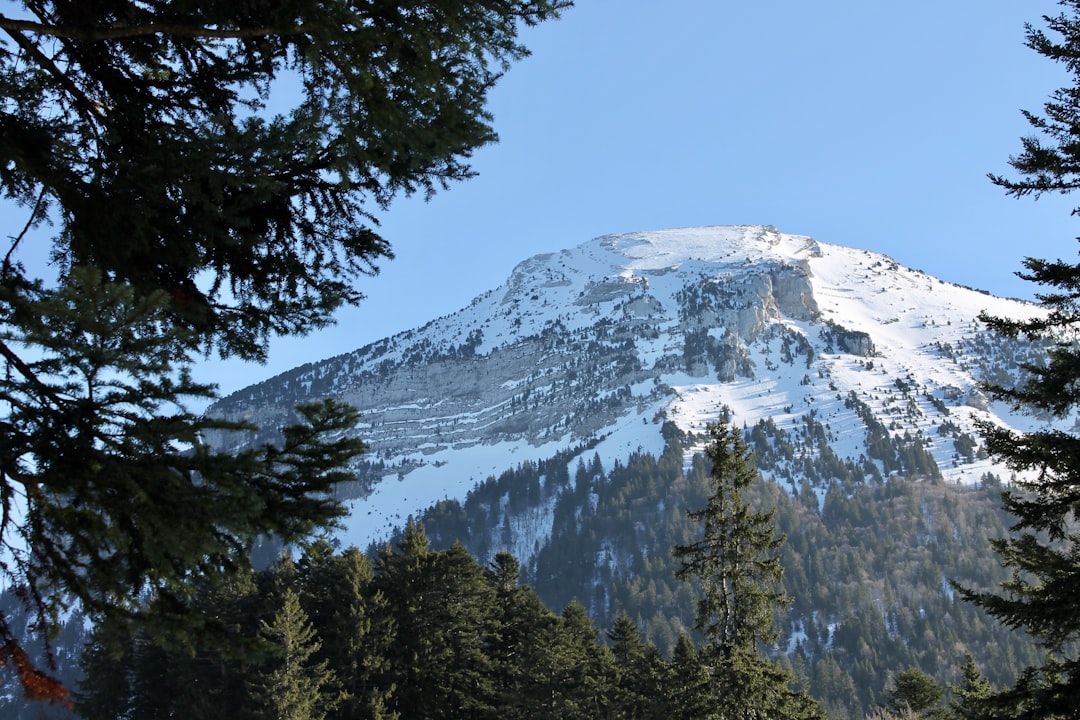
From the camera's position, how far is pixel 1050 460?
334 inches

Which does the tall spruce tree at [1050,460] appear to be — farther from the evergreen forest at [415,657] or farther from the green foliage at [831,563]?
the green foliage at [831,563]

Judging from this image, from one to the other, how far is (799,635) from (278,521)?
151 metres

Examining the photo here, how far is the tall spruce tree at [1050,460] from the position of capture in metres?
8.26

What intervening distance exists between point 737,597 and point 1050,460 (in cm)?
835

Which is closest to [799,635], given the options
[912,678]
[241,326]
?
[912,678]

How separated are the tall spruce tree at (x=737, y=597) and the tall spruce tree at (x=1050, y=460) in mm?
6343

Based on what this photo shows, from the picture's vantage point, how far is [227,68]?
5.70 m

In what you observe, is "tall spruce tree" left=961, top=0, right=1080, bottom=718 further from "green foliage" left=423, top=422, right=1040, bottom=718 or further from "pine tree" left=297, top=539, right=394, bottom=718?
"green foliage" left=423, top=422, right=1040, bottom=718

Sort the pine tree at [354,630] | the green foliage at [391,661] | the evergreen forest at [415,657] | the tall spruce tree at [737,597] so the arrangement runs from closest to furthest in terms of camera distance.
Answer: the tall spruce tree at [737,597]
the evergreen forest at [415,657]
the green foliage at [391,661]
the pine tree at [354,630]

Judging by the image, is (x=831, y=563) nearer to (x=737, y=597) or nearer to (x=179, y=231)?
(x=737, y=597)

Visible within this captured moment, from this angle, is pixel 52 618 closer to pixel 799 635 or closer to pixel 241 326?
pixel 241 326

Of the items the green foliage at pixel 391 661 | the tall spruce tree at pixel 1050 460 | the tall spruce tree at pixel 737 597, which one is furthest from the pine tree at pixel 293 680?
the tall spruce tree at pixel 1050 460

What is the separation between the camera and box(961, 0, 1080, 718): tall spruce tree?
826 cm

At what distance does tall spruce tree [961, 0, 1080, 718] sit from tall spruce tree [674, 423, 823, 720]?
634cm
